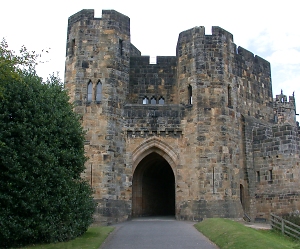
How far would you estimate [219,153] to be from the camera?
24.6 metres

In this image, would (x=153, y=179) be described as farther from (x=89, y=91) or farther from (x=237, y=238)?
(x=237, y=238)

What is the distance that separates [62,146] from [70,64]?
9877mm

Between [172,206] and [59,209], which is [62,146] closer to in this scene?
[59,209]

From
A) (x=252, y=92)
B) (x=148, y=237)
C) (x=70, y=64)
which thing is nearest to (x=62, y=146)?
(x=148, y=237)

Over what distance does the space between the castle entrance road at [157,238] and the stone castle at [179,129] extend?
163 inches

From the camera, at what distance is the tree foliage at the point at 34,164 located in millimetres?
14453

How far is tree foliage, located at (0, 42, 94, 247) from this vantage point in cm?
1445

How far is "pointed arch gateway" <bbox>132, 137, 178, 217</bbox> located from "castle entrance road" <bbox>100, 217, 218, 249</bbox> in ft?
19.6

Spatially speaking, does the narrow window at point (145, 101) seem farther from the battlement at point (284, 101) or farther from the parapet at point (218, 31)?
the battlement at point (284, 101)

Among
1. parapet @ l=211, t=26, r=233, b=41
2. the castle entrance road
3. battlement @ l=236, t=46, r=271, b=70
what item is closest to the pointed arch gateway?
the castle entrance road

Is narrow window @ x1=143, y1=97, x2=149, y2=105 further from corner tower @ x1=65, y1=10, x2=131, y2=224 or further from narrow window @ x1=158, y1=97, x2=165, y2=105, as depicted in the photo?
corner tower @ x1=65, y1=10, x2=131, y2=224

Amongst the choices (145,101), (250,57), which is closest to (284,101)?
(250,57)

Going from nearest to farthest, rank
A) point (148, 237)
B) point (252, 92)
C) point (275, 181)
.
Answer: point (148, 237)
point (275, 181)
point (252, 92)

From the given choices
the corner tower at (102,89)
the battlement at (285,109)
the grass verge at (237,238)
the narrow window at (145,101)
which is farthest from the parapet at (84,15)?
the battlement at (285,109)
